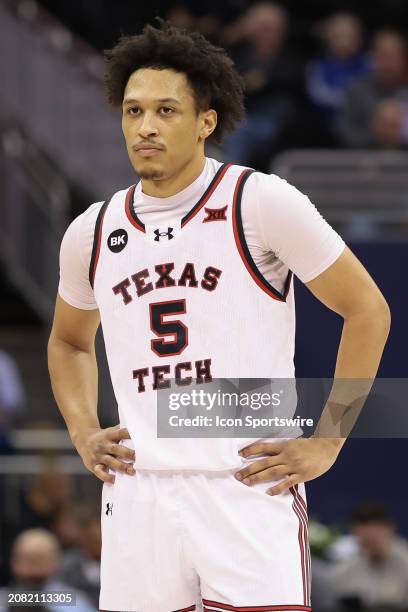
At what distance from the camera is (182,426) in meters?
3.98

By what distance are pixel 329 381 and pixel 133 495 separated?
3.76 ft

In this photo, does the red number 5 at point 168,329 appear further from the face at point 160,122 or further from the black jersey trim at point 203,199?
the face at point 160,122

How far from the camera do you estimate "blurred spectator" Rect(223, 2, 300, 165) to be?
39.5 ft

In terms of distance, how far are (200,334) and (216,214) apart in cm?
37

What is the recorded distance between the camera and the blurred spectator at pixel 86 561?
7930mm

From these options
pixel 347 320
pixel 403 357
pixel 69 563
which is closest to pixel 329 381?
pixel 347 320

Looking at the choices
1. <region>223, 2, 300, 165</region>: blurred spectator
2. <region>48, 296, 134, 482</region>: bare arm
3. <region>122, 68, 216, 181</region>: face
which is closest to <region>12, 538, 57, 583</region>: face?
<region>48, 296, 134, 482</region>: bare arm

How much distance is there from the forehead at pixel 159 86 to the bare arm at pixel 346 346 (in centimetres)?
68

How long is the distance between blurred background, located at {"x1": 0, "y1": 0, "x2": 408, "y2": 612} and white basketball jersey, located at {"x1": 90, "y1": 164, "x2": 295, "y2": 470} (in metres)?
3.27

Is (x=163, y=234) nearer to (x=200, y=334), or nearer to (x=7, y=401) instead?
(x=200, y=334)

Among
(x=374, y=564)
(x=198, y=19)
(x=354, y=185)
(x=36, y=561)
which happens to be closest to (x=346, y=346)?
(x=36, y=561)

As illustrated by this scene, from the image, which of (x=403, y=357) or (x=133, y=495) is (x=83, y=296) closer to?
(x=133, y=495)

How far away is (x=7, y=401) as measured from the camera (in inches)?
417

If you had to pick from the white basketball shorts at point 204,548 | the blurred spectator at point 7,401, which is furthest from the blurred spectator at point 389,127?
the white basketball shorts at point 204,548
